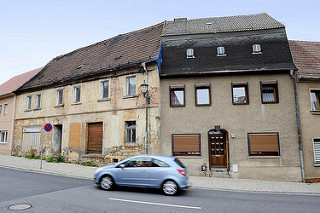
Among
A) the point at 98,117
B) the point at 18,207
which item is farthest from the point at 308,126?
the point at 18,207

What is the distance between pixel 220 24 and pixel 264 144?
968 cm

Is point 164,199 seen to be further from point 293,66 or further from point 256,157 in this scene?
point 293,66

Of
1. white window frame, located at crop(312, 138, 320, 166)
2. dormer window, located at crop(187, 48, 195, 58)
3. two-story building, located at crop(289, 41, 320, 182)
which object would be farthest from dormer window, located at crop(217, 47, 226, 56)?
white window frame, located at crop(312, 138, 320, 166)

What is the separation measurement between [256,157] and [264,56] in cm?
632

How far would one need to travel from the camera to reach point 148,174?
810 centimetres

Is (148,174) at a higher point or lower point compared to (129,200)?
higher

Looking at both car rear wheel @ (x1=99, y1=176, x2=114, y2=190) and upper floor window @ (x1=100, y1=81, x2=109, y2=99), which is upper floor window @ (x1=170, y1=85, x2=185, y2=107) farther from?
car rear wheel @ (x1=99, y1=176, x2=114, y2=190)

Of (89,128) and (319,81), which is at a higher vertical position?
(319,81)

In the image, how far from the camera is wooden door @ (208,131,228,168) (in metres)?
13.1

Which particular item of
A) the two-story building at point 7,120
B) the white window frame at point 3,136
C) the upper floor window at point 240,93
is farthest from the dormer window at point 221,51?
the white window frame at point 3,136

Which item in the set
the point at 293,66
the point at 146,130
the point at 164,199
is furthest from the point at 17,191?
the point at 293,66

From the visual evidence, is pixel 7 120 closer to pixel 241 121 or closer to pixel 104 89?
pixel 104 89

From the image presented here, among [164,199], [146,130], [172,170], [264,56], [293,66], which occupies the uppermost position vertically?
[264,56]

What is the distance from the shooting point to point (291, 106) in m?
12.7
